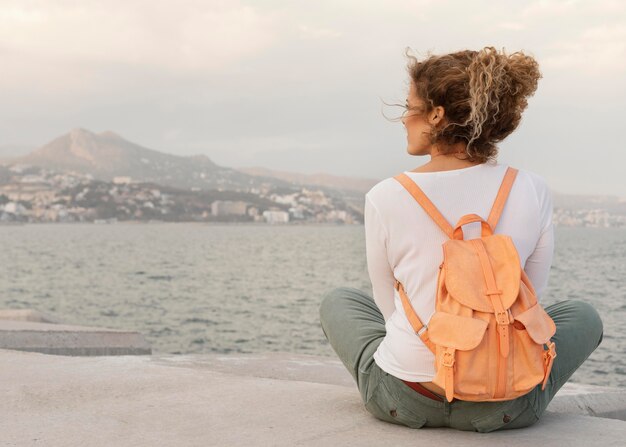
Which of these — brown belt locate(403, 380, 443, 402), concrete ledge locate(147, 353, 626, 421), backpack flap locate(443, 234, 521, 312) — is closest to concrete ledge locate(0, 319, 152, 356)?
concrete ledge locate(147, 353, 626, 421)

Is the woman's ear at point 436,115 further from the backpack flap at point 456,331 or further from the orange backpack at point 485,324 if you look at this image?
the backpack flap at point 456,331

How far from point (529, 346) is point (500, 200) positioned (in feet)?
1.69

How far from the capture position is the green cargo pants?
315 cm

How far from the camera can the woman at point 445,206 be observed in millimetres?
2908

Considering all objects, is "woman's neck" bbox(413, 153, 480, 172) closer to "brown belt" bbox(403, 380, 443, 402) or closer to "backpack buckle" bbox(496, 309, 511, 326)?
"backpack buckle" bbox(496, 309, 511, 326)

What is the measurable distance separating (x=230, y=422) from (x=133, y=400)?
0.70 metres

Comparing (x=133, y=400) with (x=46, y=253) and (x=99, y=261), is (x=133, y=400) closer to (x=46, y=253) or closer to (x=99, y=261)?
(x=99, y=261)

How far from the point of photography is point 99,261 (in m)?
69.4

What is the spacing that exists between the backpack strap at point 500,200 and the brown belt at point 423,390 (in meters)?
0.63

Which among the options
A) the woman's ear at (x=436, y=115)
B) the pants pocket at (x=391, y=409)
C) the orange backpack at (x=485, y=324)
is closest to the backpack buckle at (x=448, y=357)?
the orange backpack at (x=485, y=324)

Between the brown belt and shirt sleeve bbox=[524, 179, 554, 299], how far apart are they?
528 millimetres

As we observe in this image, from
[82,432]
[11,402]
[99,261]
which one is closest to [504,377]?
[82,432]

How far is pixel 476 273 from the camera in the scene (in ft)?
9.14

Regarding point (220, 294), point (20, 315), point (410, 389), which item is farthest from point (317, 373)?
point (220, 294)
